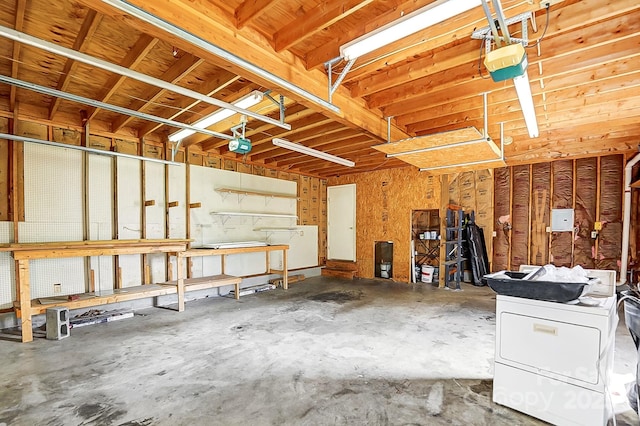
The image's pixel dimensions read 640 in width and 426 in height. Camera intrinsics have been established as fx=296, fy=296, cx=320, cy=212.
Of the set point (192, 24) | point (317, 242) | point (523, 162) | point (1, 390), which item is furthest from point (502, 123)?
point (1, 390)

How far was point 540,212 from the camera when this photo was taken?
6398 millimetres

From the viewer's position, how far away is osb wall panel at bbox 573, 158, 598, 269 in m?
5.89

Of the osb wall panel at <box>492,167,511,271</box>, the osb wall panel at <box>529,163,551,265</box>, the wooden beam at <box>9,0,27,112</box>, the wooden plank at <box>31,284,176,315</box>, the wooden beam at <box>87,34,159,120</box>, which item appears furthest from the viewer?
the osb wall panel at <box>492,167,511,271</box>

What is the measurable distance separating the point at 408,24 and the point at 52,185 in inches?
196

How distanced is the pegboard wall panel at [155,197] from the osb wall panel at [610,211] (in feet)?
27.5

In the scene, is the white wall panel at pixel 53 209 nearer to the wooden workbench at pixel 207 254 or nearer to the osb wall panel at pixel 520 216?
the wooden workbench at pixel 207 254

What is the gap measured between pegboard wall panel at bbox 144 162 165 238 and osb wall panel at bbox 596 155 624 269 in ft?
27.5

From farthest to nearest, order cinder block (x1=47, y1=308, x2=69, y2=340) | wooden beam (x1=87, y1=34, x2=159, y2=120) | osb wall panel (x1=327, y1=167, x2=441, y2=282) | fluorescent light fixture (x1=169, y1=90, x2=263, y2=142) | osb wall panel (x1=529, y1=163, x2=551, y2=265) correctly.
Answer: osb wall panel (x1=327, y1=167, x2=441, y2=282), osb wall panel (x1=529, y1=163, x2=551, y2=265), cinder block (x1=47, y1=308, x2=69, y2=340), fluorescent light fixture (x1=169, y1=90, x2=263, y2=142), wooden beam (x1=87, y1=34, x2=159, y2=120)

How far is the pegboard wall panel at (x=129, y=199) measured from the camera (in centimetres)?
482

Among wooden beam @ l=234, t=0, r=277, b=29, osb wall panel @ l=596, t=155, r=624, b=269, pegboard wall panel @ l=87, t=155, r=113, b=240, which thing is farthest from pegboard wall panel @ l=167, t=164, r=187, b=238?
osb wall panel @ l=596, t=155, r=624, b=269

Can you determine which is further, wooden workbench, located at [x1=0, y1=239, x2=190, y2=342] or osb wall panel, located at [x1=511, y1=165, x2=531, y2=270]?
osb wall panel, located at [x1=511, y1=165, x2=531, y2=270]

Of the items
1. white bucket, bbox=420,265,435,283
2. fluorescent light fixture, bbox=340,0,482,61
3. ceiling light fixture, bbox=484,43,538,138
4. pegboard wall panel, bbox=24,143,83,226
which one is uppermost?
fluorescent light fixture, bbox=340,0,482,61

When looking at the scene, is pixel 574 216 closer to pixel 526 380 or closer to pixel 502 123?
pixel 502 123

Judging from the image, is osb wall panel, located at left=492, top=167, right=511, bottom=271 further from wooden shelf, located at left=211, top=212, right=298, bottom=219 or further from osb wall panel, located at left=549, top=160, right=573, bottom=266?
wooden shelf, located at left=211, top=212, right=298, bottom=219
